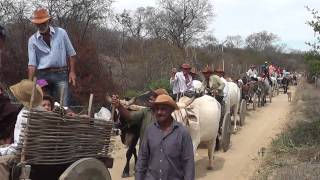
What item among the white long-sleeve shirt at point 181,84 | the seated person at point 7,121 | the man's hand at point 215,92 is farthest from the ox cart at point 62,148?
the white long-sleeve shirt at point 181,84

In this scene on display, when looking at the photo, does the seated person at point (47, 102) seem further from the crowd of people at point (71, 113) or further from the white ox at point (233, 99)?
the white ox at point (233, 99)

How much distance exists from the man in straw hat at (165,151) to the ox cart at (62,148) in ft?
1.79

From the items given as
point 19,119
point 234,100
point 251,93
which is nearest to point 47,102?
point 19,119

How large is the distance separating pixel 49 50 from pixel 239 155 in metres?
6.74

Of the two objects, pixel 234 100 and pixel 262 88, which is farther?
pixel 262 88

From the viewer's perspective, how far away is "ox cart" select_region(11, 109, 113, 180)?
190 inches

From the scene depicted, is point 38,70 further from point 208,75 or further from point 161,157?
point 208,75

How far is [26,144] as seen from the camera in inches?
189

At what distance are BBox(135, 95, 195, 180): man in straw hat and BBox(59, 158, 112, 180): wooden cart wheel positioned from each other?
1.57ft

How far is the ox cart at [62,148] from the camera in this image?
4.83 metres

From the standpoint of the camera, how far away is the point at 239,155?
13.0 metres

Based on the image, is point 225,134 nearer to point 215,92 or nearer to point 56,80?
point 215,92

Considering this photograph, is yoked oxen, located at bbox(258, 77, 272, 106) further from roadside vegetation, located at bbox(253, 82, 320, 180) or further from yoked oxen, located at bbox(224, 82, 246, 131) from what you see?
roadside vegetation, located at bbox(253, 82, 320, 180)

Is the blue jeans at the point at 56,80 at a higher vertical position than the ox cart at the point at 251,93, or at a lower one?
higher
